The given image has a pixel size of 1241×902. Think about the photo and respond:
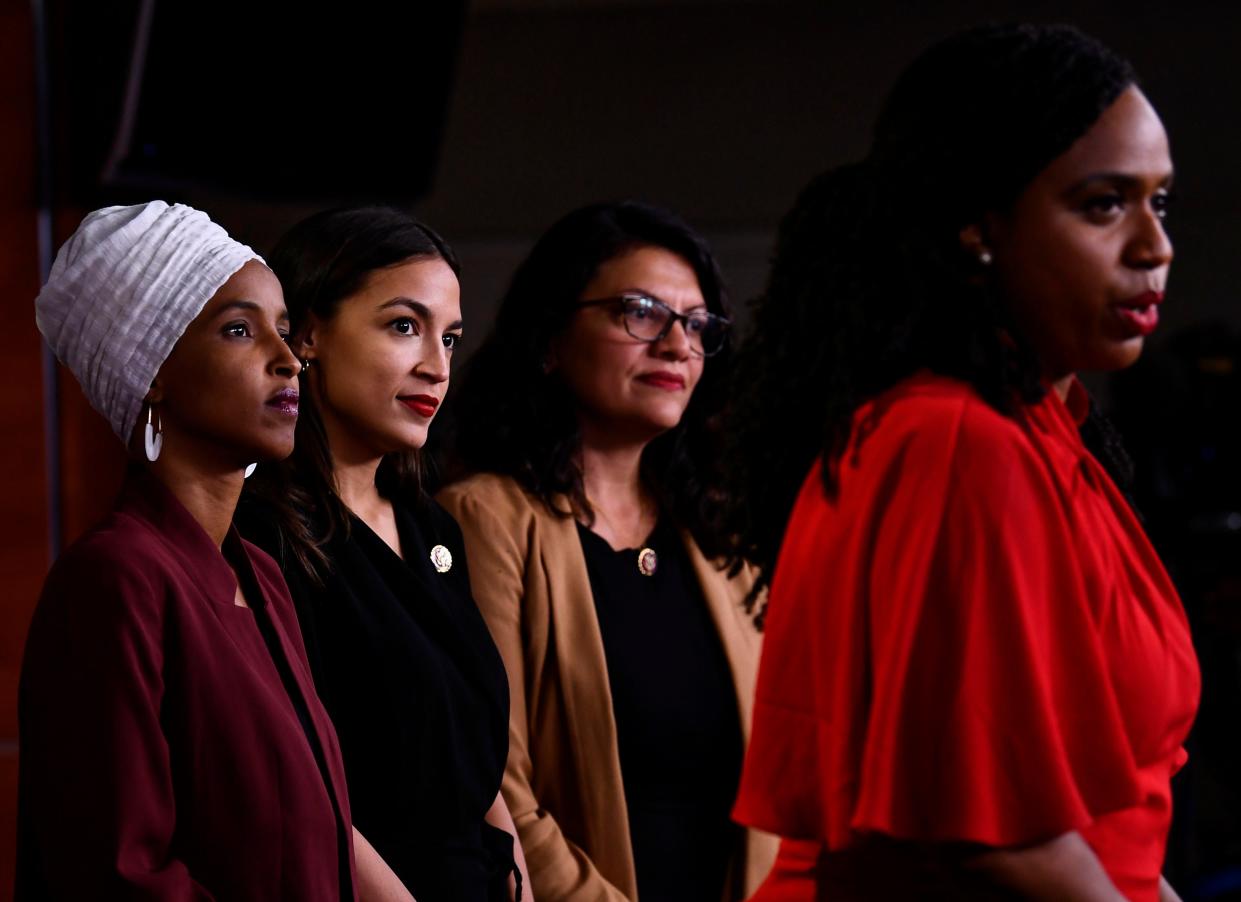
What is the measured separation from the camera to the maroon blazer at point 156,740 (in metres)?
1.12

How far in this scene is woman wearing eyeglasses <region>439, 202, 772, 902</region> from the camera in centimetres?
206

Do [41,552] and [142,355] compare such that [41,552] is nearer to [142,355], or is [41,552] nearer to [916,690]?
[142,355]

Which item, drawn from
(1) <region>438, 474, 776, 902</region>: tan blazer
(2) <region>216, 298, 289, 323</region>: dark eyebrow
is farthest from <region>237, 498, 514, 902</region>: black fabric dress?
(2) <region>216, 298, 289, 323</region>: dark eyebrow

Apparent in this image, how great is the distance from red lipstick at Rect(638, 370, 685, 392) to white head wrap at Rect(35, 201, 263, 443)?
40.2 inches

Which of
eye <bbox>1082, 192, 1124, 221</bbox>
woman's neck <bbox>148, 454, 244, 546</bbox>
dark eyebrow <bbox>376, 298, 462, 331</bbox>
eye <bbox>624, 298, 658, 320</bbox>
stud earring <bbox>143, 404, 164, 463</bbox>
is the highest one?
eye <bbox>1082, 192, 1124, 221</bbox>

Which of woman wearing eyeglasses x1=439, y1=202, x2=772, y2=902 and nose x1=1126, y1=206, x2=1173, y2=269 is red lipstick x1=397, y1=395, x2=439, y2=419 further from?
nose x1=1126, y1=206, x2=1173, y2=269

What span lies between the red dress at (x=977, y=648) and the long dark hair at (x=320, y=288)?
61cm

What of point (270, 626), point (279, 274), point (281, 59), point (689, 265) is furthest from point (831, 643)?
point (281, 59)

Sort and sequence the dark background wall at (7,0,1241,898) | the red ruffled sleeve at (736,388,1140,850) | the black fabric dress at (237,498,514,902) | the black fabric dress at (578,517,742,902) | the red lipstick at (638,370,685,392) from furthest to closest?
the dark background wall at (7,0,1241,898) → the red lipstick at (638,370,685,392) → the black fabric dress at (578,517,742,902) → the black fabric dress at (237,498,514,902) → the red ruffled sleeve at (736,388,1140,850)

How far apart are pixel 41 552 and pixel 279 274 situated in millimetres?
1484

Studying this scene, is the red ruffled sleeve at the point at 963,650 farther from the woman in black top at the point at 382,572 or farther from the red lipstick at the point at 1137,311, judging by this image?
the woman in black top at the point at 382,572

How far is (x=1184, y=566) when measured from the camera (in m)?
3.93

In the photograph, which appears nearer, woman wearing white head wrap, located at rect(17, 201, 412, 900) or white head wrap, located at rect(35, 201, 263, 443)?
woman wearing white head wrap, located at rect(17, 201, 412, 900)

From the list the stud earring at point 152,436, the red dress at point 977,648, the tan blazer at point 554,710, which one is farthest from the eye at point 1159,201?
the tan blazer at point 554,710
